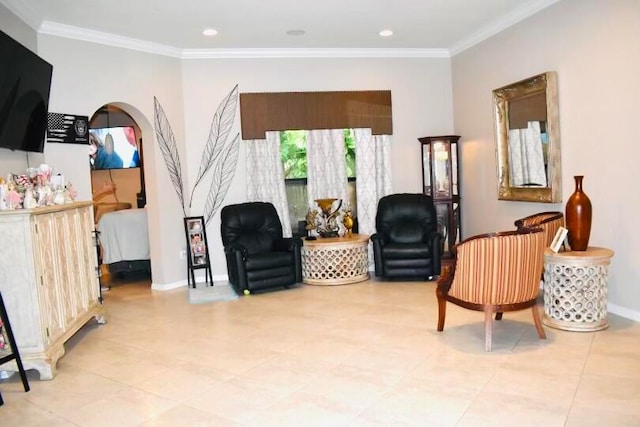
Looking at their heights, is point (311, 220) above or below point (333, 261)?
above

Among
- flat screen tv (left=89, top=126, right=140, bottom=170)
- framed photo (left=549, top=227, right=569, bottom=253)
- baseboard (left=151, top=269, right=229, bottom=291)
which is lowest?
baseboard (left=151, top=269, right=229, bottom=291)

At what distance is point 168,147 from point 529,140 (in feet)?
13.4

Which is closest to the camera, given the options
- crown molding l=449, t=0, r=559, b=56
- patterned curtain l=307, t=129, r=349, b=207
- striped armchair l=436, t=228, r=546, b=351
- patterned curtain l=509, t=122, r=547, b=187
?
striped armchair l=436, t=228, r=546, b=351

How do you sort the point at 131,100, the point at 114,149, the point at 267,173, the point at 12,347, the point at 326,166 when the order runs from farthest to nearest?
the point at 114,149 → the point at 326,166 → the point at 267,173 → the point at 131,100 → the point at 12,347

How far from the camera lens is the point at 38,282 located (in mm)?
3420

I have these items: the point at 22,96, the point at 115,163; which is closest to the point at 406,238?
the point at 22,96

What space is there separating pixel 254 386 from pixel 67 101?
370 centimetres

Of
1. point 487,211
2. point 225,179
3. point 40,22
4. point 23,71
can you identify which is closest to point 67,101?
point 40,22

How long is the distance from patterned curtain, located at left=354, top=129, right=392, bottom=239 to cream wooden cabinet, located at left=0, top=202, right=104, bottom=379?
12.2 ft

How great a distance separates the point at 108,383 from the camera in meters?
3.30

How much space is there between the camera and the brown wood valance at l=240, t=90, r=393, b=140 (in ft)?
21.0

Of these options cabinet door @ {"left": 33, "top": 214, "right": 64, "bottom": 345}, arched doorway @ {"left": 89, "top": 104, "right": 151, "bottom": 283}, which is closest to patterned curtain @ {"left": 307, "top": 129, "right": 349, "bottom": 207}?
arched doorway @ {"left": 89, "top": 104, "right": 151, "bottom": 283}

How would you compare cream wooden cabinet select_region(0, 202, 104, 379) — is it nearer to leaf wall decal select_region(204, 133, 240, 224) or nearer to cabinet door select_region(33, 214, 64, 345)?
cabinet door select_region(33, 214, 64, 345)

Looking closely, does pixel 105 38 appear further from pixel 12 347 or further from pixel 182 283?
pixel 12 347
